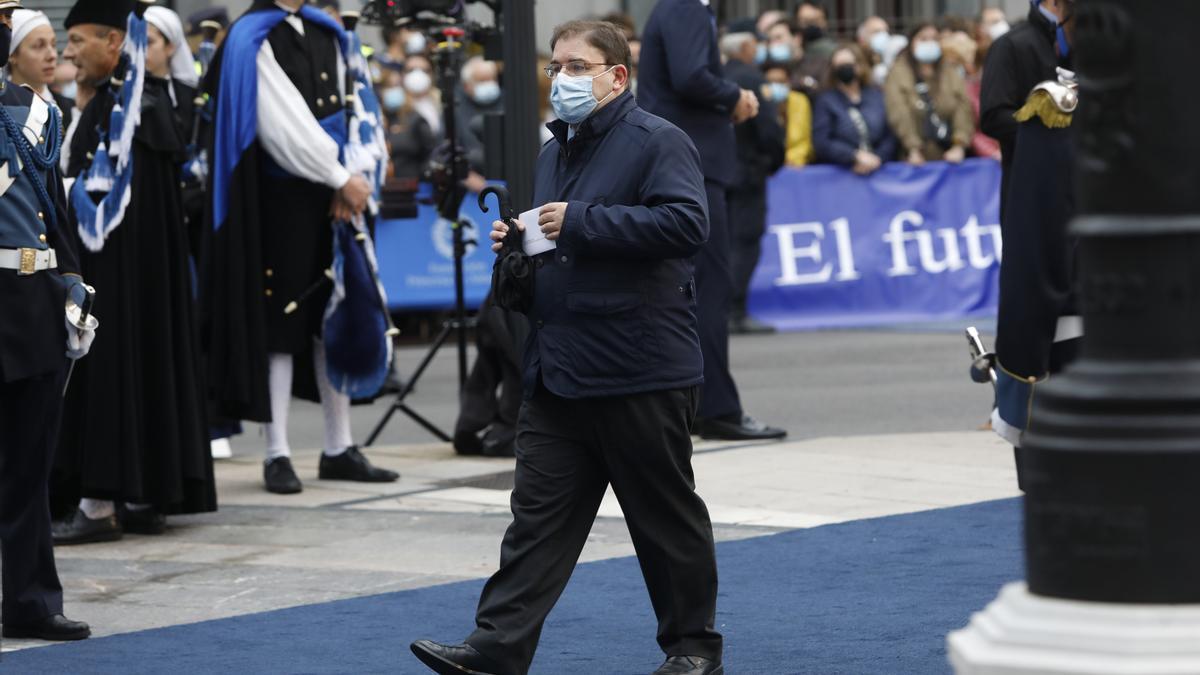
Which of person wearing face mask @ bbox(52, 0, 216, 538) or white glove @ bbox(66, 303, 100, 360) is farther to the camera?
person wearing face mask @ bbox(52, 0, 216, 538)

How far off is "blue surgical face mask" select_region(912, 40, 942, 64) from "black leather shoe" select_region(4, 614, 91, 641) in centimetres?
1302

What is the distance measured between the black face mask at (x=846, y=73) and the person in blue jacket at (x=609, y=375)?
12.3 metres

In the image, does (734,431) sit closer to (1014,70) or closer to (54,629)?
(1014,70)

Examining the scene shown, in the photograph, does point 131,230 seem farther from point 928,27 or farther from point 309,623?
point 928,27

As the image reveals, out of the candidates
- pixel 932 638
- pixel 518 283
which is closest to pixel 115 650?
pixel 518 283

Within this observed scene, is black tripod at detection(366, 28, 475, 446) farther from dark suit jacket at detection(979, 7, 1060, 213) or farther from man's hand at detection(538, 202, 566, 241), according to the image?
man's hand at detection(538, 202, 566, 241)

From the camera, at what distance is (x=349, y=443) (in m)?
9.98

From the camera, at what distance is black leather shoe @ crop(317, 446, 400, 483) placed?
9891 mm

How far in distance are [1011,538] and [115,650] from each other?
3253 mm

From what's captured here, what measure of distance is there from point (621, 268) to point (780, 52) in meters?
13.1

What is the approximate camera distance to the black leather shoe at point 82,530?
8.59 metres

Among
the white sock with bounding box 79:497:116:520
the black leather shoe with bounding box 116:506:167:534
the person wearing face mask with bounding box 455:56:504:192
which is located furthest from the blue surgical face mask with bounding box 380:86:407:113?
the white sock with bounding box 79:497:116:520

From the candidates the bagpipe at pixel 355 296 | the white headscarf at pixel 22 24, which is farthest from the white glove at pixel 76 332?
the bagpipe at pixel 355 296

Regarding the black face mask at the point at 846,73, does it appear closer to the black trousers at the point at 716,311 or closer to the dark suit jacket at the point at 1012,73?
the black trousers at the point at 716,311
